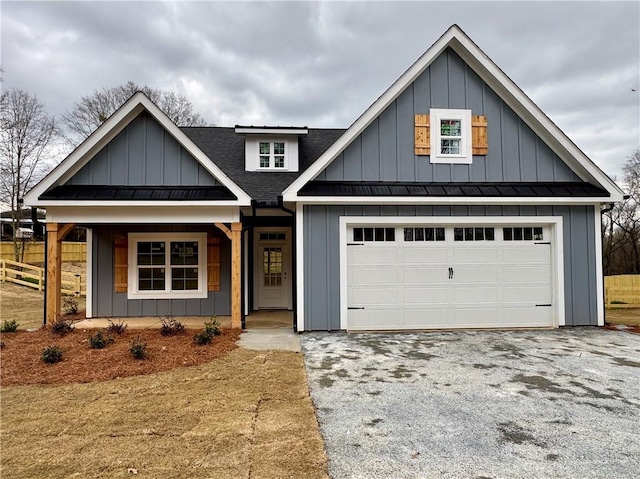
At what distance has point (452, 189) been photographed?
7.85 metres

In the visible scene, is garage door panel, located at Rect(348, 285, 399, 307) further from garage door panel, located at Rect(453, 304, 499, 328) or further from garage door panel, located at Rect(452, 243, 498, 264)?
garage door panel, located at Rect(452, 243, 498, 264)

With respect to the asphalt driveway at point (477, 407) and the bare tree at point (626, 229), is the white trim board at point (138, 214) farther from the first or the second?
the bare tree at point (626, 229)

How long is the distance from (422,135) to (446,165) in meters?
0.85

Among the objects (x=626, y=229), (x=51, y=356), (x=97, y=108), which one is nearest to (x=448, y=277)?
(x=51, y=356)

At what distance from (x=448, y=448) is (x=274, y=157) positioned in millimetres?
9298

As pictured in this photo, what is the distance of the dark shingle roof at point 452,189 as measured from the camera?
7617mm

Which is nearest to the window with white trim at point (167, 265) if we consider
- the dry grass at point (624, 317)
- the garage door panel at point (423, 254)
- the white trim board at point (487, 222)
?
the white trim board at point (487, 222)

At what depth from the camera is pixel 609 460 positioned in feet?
9.48

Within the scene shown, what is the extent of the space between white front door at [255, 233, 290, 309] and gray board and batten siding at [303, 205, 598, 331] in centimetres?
291

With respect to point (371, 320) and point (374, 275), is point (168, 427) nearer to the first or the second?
point (371, 320)

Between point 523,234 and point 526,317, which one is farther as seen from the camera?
point 523,234

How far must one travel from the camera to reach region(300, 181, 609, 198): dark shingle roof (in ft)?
25.0

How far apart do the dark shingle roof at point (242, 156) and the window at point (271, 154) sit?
37 cm

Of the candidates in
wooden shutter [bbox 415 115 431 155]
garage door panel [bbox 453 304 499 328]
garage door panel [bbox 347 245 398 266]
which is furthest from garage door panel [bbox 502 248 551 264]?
wooden shutter [bbox 415 115 431 155]
